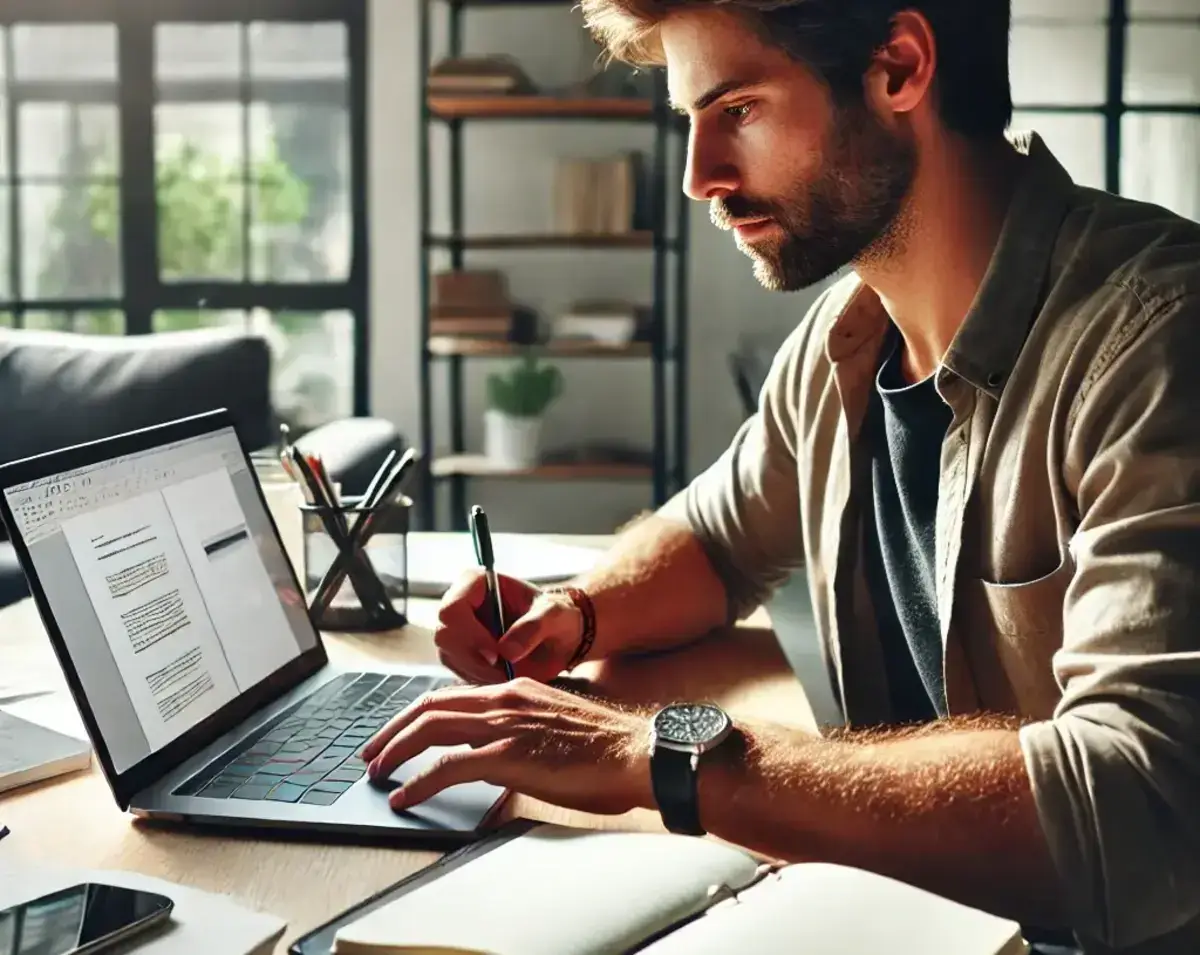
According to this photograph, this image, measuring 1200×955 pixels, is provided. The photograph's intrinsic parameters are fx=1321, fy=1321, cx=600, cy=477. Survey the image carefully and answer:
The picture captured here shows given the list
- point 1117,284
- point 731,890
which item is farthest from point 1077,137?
point 731,890

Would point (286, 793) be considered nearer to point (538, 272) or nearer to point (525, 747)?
point (525, 747)

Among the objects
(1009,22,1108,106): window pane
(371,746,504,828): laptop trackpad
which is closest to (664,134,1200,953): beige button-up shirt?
(371,746,504,828): laptop trackpad

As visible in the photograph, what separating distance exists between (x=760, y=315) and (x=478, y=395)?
95 cm

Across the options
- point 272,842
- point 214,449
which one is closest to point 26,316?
point 214,449

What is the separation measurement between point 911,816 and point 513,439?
10.5ft

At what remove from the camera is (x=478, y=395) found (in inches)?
169

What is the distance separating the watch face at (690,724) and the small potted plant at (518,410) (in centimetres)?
303

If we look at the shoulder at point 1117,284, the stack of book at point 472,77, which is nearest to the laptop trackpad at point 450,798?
the shoulder at point 1117,284

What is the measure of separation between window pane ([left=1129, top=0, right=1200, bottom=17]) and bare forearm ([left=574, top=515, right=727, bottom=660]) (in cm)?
373

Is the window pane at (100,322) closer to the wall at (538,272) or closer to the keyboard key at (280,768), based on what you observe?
the wall at (538,272)

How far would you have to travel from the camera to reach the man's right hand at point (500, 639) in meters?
1.17

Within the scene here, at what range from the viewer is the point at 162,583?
972 mm

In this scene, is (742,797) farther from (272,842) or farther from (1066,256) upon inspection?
(1066,256)

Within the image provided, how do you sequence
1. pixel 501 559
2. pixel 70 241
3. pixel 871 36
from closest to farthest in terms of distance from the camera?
pixel 871 36 < pixel 501 559 < pixel 70 241
